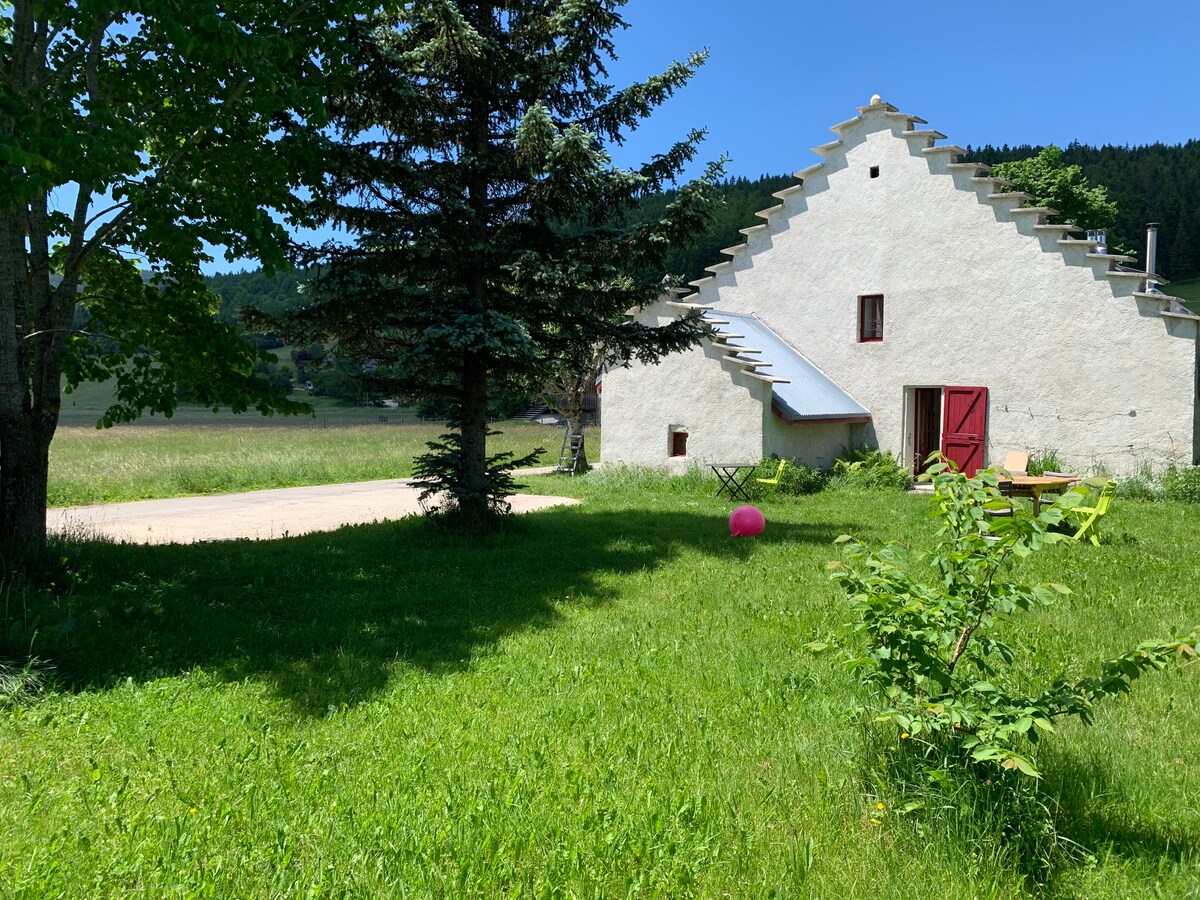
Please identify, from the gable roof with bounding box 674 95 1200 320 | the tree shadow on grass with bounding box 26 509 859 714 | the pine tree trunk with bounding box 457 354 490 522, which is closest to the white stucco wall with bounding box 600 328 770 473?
the gable roof with bounding box 674 95 1200 320

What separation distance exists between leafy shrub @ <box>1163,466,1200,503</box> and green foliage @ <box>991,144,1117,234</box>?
65.4 feet

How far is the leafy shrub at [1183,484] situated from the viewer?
51.1 ft

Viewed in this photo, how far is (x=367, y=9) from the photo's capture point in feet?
28.6

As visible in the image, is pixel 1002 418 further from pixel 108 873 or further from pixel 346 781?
pixel 108 873

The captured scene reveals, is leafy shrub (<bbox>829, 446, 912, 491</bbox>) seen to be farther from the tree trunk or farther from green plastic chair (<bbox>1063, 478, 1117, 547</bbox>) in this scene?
the tree trunk

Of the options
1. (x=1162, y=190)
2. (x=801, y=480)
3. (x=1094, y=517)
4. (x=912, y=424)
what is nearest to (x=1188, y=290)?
(x=1162, y=190)

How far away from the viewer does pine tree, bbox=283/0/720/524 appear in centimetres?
1048

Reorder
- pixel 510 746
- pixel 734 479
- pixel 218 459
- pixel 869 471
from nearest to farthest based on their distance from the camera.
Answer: pixel 510 746 → pixel 734 479 → pixel 869 471 → pixel 218 459

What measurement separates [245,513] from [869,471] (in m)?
14.3

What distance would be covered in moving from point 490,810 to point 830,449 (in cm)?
1737

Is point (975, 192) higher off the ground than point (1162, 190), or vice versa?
point (1162, 190)

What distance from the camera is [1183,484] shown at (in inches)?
619

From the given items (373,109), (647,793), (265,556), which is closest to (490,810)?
(647,793)

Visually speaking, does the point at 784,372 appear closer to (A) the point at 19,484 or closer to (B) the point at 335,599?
(B) the point at 335,599
